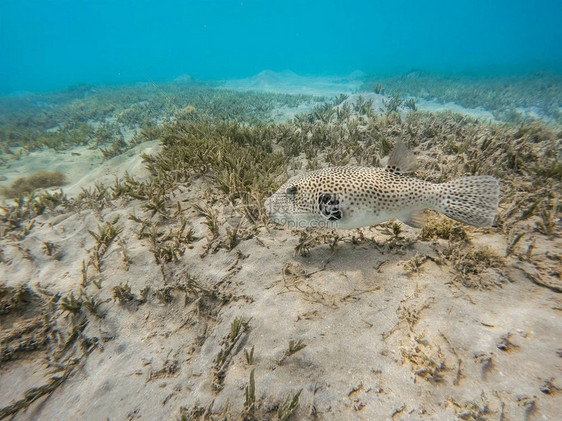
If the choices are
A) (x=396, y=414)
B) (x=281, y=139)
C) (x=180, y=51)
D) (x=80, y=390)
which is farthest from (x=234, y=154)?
(x=180, y=51)

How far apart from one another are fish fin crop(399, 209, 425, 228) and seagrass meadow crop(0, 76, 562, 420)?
0.36m

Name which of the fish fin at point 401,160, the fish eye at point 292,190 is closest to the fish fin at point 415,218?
the fish fin at point 401,160

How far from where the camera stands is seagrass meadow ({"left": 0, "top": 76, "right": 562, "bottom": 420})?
214cm

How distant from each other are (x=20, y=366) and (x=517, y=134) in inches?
338

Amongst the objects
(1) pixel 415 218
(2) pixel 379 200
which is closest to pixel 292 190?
(2) pixel 379 200

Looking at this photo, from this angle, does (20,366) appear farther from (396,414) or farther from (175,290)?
(396,414)

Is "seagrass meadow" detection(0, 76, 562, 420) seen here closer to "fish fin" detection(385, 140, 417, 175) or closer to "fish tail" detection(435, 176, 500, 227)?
"fish fin" detection(385, 140, 417, 175)

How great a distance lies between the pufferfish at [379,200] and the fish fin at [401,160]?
149 mm

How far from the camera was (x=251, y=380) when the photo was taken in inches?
83.0

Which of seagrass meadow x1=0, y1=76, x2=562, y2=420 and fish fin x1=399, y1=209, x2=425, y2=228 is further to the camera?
fish fin x1=399, y1=209, x2=425, y2=228

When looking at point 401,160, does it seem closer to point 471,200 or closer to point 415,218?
point 415,218

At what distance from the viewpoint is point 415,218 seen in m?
3.06

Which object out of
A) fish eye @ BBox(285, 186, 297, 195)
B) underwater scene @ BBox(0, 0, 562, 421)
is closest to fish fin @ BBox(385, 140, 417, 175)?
underwater scene @ BBox(0, 0, 562, 421)

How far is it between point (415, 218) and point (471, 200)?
0.59 m
